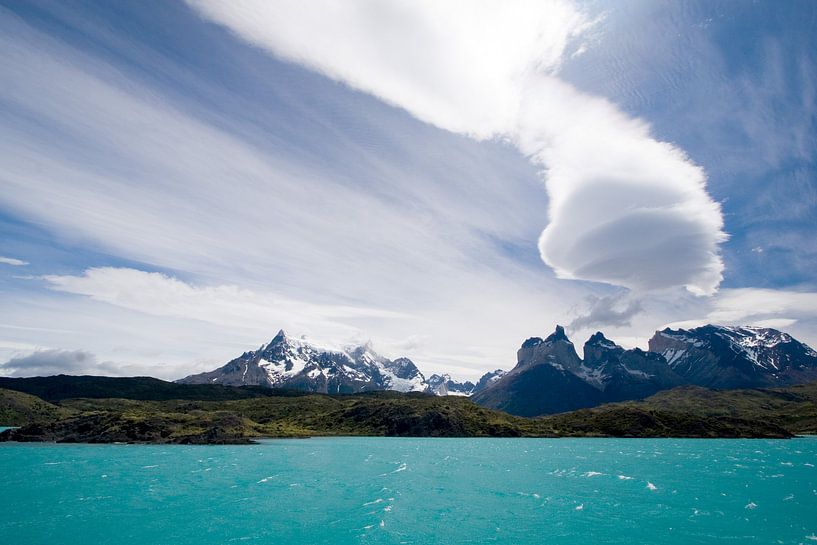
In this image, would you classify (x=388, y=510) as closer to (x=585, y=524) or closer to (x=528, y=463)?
(x=585, y=524)

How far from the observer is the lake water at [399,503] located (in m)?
54.2

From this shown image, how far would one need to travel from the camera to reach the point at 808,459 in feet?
511

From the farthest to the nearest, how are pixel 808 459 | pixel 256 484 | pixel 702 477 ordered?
pixel 808 459, pixel 702 477, pixel 256 484

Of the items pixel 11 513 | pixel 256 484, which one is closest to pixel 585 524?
pixel 256 484

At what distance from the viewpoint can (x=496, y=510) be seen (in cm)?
6875

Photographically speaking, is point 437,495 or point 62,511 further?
point 437,495

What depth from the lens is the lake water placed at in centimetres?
5425

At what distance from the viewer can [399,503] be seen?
73.8 metres

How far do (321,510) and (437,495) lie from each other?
22.5m

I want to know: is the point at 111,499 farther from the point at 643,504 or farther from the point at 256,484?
the point at 643,504

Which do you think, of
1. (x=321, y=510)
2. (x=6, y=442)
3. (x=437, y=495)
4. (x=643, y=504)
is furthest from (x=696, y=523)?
(x=6, y=442)

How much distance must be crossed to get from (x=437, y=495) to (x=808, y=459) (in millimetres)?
147232

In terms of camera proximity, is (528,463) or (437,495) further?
(528,463)

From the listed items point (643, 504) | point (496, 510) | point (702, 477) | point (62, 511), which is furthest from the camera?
point (702, 477)
